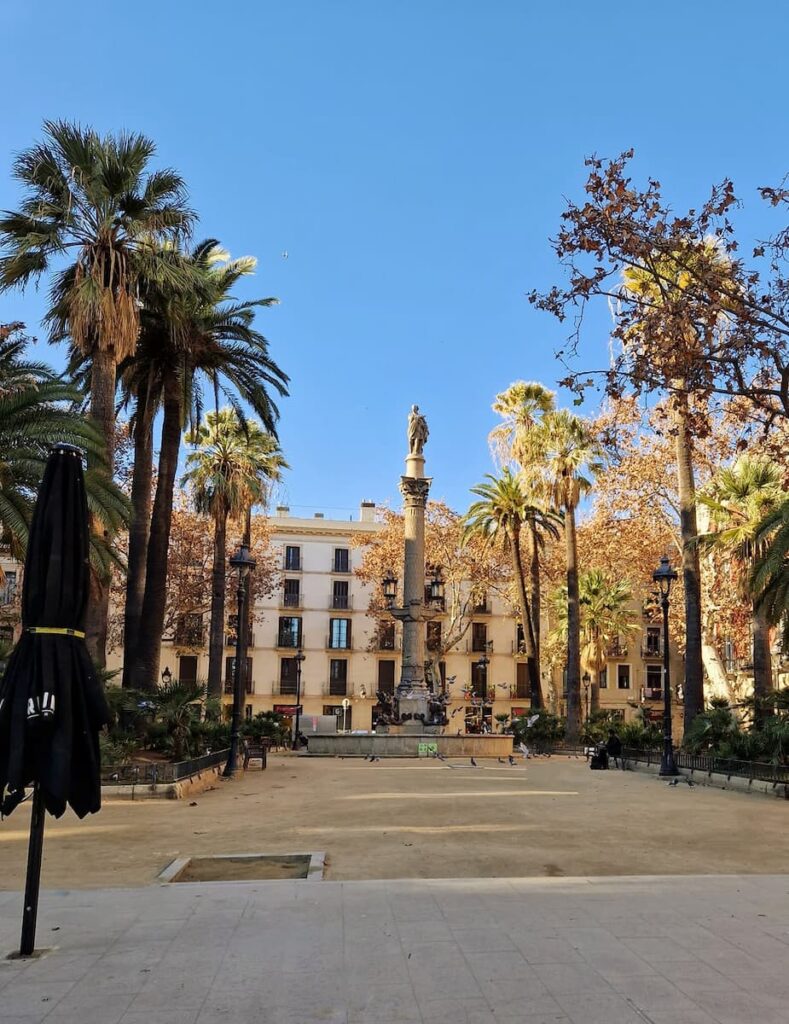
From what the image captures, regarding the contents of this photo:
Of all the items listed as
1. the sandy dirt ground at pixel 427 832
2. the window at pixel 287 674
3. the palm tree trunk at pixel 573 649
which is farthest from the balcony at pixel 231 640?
the sandy dirt ground at pixel 427 832

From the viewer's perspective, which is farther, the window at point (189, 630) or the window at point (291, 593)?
the window at point (291, 593)

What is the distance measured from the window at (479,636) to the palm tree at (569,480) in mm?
24000

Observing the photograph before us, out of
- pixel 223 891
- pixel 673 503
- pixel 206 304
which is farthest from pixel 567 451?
pixel 223 891

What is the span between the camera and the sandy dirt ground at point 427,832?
8.70 m

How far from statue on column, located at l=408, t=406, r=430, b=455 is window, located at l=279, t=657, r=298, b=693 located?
94.7 feet

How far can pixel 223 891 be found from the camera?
6.94 metres

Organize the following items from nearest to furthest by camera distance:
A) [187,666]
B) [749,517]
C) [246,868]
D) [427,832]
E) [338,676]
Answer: [246,868], [427,832], [749,517], [187,666], [338,676]

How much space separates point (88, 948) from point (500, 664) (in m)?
58.6

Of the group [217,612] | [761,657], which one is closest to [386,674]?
[217,612]

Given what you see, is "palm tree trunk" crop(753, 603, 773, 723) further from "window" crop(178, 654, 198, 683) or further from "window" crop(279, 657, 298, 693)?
"window" crop(178, 654, 198, 683)

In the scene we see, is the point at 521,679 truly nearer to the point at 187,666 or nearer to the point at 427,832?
the point at 187,666

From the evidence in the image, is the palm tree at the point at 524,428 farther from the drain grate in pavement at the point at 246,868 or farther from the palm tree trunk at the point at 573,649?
the drain grate in pavement at the point at 246,868

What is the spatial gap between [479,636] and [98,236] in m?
46.8

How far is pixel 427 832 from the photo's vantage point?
35.7 feet
